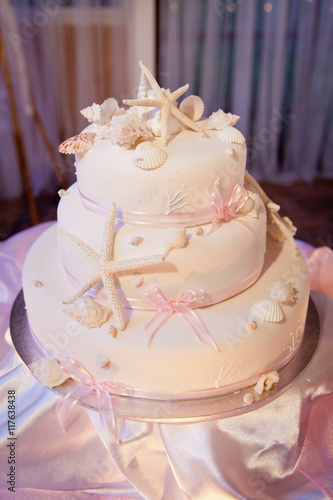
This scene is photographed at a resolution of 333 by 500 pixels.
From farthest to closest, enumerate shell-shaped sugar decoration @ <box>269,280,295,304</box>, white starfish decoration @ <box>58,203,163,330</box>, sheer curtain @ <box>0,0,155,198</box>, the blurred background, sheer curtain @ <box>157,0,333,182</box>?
sheer curtain @ <box>157,0,333,182</box>
the blurred background
sheer curtain @ <box>0,0,155,198</box>
shell-shaped sugar decoration @ <box>269,280,295,304</box>
white starfish decoration @ <box>58,203,163,330</box>

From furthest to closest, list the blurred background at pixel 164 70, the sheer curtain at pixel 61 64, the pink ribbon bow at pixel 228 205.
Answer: the blurred background at pixel 164 70 → the sheer curtain at pixel 61 64 → the pink ribbon bow at pixel 228 205

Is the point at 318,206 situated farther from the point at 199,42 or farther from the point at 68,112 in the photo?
the point at 68,112

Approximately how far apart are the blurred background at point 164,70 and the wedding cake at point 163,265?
103 inches

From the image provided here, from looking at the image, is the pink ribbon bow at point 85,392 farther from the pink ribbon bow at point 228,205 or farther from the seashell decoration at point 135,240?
the pink ribbon bow at point 228,205

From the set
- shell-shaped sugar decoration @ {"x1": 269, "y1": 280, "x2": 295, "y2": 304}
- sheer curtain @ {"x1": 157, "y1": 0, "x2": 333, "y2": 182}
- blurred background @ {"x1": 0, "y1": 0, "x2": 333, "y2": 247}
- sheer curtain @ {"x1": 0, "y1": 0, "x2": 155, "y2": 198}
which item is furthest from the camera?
sheer curtain @ {"x1": 157, "y1": 0, "x2": 333, "y2": 182}

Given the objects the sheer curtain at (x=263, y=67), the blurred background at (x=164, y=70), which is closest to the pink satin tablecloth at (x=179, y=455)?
the blurred background at (x=164, y=70)

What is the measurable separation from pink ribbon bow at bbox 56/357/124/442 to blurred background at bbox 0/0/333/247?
2707 millimetres

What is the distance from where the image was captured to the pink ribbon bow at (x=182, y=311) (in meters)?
1.75

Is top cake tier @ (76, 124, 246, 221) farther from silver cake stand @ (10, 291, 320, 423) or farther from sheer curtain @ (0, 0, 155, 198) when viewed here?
sheer curtain @ (0, 0, 155, 198)

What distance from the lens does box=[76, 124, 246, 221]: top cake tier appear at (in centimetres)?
173

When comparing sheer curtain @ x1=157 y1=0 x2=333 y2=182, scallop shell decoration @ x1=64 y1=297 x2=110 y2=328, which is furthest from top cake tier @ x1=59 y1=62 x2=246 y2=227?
sheer curtain @ x1=157 y1=0 x2=333 y2=182

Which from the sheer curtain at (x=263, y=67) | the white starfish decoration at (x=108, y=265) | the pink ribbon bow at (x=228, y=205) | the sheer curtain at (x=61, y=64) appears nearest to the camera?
the white starfish decoration at (x=108, y=265)

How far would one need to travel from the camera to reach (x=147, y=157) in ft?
5.57

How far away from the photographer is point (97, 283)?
1870 millimetres
